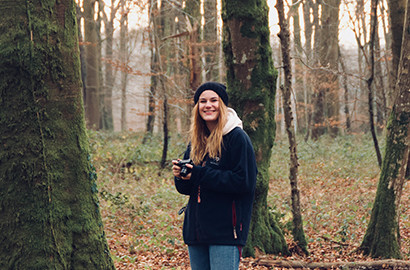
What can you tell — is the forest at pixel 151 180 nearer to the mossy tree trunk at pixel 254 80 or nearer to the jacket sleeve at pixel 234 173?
the mossy tree trunk at pixel 254 80

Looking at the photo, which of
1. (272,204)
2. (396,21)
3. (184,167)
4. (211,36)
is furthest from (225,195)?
(211,36)

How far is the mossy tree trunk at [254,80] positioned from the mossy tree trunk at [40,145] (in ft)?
9.86

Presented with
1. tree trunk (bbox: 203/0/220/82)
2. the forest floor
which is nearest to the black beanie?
the forest floor

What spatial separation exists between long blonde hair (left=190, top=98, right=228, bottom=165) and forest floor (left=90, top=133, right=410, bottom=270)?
303 centimetres

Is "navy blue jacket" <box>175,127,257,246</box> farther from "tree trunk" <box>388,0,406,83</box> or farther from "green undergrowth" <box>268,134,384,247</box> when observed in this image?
"tree trunk" <box>388,0,406,83</box>

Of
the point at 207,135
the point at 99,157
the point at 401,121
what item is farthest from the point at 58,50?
the point at 99,157

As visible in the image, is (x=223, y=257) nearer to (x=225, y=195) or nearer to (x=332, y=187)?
(x=225, y=195)

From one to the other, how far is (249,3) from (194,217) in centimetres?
405

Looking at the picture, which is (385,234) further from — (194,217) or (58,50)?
(58,50)

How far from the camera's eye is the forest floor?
7.13 meters

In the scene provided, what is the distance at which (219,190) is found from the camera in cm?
313

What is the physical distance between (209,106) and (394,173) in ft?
13.8

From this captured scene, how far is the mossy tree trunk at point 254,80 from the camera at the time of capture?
6289 mm

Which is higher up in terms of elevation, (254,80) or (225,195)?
(254,80)
